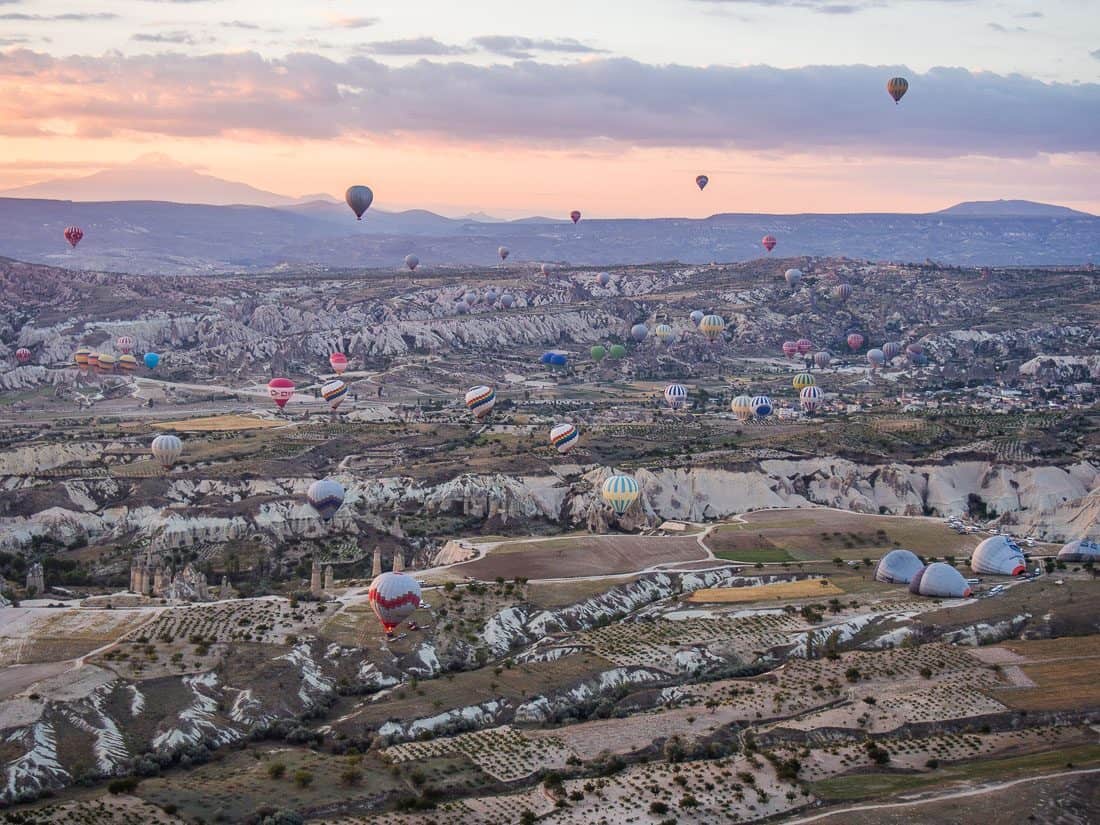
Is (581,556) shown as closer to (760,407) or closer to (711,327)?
(760,407)

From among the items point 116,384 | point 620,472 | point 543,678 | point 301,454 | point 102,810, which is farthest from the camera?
point 116,384

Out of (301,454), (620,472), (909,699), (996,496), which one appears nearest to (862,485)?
(996,496)

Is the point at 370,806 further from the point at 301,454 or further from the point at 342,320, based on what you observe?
the point at 342,320

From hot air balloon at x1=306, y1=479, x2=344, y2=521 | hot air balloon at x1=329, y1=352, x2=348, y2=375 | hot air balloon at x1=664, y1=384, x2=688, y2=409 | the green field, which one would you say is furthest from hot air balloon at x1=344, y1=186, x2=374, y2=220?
the green field

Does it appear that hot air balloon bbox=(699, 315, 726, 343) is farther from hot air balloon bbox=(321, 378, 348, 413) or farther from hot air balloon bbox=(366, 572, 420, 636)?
hot air balloon bbox=(366, 572, 420, 636)

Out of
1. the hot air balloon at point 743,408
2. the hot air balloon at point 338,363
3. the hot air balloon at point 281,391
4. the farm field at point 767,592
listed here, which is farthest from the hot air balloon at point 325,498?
the hot air balloon at point 338,363
